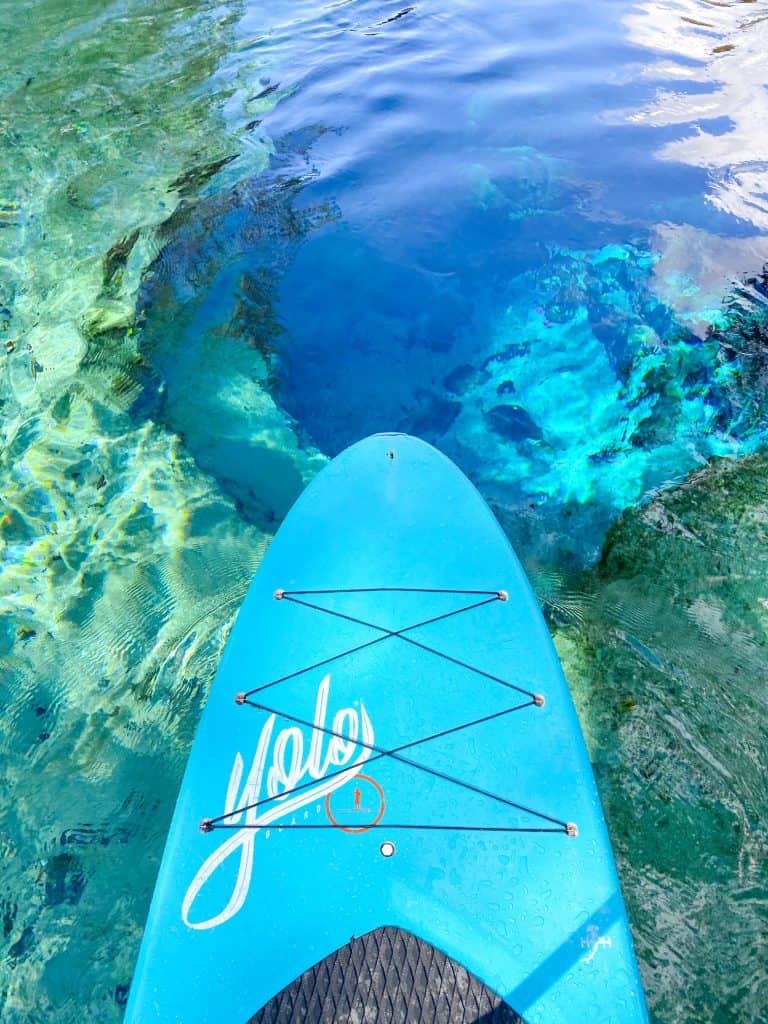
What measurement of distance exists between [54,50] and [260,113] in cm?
398

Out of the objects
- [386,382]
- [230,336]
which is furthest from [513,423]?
[230,336]

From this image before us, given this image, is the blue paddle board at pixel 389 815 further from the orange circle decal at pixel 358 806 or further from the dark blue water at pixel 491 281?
the dark blue water at pixel 491 281

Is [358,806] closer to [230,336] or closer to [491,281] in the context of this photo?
[230,336]

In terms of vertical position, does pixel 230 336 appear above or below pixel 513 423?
above

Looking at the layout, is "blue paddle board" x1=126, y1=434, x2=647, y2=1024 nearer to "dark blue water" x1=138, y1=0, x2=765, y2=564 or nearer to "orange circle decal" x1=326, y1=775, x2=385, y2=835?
"orange circle decal" x1=326, y1=775, x2=385, y2=835

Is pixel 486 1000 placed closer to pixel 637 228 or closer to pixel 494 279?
pixel 494 279

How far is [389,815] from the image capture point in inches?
114

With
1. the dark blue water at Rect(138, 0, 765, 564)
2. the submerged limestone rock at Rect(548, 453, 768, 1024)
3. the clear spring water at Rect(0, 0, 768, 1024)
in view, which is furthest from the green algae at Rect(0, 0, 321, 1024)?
the submerged limestone rock at Rect(548, 453, 768, 1024)

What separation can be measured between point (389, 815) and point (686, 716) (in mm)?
1738

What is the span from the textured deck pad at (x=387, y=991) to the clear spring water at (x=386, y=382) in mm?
882

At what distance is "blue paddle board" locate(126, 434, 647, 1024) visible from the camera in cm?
253

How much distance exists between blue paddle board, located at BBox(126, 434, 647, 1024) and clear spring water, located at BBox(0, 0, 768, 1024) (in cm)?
56

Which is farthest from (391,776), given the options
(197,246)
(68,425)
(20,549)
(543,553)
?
(197,246)

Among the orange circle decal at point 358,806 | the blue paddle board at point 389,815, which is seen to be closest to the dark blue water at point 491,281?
the blue paddle board at point 389,815
